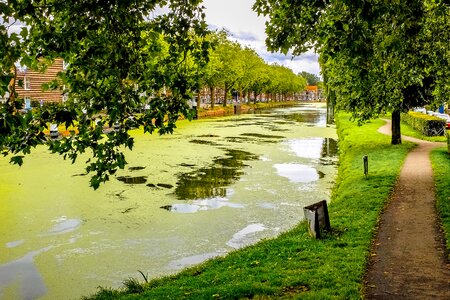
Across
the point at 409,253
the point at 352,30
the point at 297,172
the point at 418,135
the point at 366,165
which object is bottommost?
the point at 297,172

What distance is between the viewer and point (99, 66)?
25.4 ft

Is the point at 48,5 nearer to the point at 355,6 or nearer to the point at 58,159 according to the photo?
the point at 355,6

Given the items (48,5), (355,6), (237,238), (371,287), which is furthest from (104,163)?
(237,238)

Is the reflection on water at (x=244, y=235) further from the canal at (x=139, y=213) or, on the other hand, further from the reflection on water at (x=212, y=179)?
the reflection on water at (x=212, y=179)

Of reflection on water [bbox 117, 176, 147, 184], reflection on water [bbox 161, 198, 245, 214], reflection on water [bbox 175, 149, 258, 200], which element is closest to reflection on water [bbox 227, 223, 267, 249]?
reflection on water [bbox 161, 198, 245, 214]

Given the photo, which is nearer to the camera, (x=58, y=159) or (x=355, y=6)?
(x=355, y=6)

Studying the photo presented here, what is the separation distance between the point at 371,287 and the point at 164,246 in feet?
24.3

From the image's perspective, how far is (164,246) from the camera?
1462 centimetres

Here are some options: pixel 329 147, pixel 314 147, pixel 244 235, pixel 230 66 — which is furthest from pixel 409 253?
pixel 230 66

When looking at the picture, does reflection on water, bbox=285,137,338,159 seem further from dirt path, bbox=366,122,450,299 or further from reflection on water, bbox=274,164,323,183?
dirt path, bbox=366,122,450,299

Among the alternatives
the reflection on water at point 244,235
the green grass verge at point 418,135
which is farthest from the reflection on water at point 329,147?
the reflection on water at point 244,235

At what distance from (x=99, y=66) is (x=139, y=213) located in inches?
441

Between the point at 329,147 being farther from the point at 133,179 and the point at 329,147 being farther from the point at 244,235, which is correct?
the point at 244,235

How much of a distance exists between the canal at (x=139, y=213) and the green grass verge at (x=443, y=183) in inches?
190
